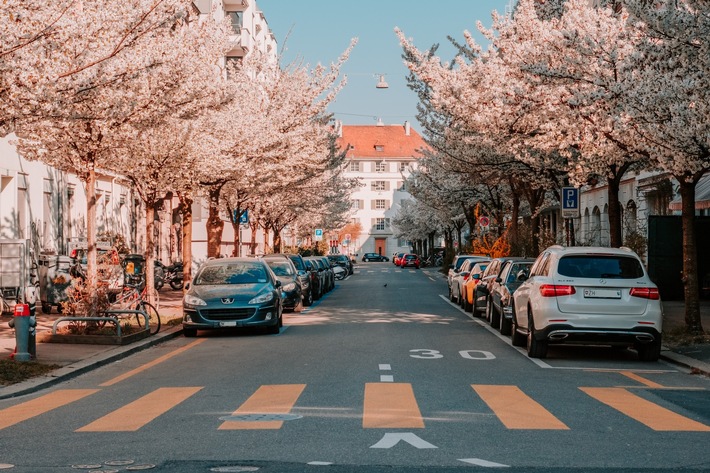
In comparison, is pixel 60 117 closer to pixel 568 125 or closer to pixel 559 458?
pixel 559 458

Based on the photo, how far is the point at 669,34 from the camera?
13.9 m

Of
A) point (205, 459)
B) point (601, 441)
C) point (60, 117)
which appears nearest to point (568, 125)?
point (60, 117)

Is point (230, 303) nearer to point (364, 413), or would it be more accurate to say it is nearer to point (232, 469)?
point (364, 413)

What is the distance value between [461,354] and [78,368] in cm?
592

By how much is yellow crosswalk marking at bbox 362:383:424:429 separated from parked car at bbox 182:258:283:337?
321 inches

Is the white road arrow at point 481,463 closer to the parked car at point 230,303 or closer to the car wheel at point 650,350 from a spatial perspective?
the car wheel at point 650,350

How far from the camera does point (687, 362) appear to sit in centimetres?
1525

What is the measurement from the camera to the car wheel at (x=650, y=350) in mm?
15602

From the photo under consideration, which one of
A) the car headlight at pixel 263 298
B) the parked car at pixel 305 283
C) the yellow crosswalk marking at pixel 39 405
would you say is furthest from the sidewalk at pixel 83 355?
the parked car at pixel 305 283

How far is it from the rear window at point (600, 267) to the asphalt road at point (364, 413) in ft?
4.34

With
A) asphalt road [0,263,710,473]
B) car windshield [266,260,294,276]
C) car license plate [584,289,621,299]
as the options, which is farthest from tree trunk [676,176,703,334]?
car windshield [266,260,294,276]

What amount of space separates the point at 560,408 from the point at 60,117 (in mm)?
7959

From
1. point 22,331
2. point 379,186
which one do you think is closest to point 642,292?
point 22,331

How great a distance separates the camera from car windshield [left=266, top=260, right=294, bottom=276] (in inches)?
1128
